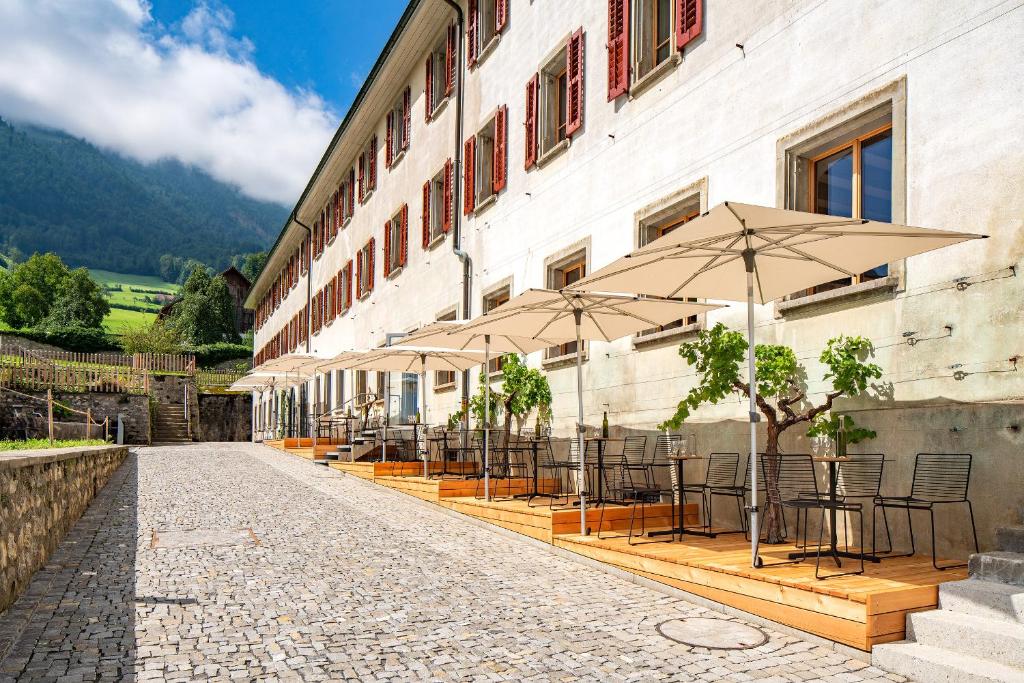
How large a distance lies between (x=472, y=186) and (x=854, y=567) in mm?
13215

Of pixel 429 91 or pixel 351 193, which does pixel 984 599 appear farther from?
pixel 351 193

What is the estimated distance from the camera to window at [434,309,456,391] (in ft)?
63.8

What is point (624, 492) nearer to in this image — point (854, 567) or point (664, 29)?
point (854, 567)

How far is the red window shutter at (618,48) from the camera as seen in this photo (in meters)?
12.3

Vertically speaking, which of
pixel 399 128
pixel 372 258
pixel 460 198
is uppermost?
pixel 399 128

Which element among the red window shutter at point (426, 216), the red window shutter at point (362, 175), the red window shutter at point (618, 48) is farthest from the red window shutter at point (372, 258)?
the red window shutter at point (618, 48)

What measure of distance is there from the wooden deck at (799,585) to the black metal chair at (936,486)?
33 centimetres

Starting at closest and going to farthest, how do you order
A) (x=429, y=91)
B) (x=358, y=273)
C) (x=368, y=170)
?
(x=429, y=91)
(x=368, y=170)
(x=358, y=273)

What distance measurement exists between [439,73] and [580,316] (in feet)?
45.2

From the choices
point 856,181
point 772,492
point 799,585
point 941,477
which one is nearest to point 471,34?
point 856,181

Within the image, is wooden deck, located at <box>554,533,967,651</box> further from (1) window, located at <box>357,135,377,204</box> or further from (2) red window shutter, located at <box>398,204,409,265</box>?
(1) window, located at <box>357,135,377,204</box>

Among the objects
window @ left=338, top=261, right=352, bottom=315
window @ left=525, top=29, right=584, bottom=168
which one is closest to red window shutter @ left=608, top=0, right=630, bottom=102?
window @ left=525, top=29, right=584, bottom=168

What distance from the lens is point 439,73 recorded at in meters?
21.9

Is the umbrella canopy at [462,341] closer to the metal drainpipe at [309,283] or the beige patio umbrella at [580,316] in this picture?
the beige patio umbrella at [580,316]
